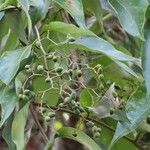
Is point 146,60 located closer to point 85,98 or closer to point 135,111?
point 135,111

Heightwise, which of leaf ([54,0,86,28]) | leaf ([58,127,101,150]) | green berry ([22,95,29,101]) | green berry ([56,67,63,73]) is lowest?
leaf ([58,127,101,150])

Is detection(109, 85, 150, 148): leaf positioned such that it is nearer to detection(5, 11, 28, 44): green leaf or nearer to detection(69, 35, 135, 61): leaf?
detection(69, 35, 135, 61): leaf

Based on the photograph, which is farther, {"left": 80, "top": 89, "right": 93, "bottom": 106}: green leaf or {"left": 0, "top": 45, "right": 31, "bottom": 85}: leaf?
{"left": 80, "top": 89, "right": 93, "bottom": 106}: green leaf

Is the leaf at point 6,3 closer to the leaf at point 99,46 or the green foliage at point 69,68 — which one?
the green foliage at point 69,68

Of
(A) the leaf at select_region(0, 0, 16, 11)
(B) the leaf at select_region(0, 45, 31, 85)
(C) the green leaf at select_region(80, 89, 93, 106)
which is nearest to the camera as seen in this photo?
(B) the leaf at select_region(0, 45, 31, 85)

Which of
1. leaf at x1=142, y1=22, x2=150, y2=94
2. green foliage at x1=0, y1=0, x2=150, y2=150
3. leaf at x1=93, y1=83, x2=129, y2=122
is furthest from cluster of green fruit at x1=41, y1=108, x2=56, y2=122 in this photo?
leaf at x1=142, y1=22, x2=150, y2=94

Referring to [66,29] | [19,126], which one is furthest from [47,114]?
[66,29]
